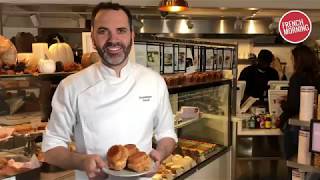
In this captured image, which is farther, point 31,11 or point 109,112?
point 31,11

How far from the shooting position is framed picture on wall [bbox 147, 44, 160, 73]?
248cm

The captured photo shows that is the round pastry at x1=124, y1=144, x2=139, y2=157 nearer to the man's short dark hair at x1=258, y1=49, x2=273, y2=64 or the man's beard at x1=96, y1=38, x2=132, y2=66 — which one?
the man's beard at x1=96, y1=38, x2=132, y2=66

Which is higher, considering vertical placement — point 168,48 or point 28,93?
point 168,48

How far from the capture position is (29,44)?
367 centimetres

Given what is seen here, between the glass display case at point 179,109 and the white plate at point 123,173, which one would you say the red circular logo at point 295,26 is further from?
the white plate at point 123,173

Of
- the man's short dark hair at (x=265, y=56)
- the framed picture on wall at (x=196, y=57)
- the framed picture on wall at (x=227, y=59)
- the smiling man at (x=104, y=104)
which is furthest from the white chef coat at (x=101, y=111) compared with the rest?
the man's short dark hair at (x=265, y=56)

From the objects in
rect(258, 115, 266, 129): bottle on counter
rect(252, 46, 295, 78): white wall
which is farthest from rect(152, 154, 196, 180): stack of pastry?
rect(252, 46, 295, 78): white wall

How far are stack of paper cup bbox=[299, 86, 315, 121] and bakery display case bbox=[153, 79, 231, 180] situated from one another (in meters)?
0.84

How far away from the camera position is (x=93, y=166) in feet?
4.53

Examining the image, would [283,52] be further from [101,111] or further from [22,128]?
[101,111]

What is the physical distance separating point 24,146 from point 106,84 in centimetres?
121

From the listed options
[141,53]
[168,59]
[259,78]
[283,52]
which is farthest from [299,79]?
[283,52]

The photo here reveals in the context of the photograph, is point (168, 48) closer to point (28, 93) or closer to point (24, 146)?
point (28, 93)

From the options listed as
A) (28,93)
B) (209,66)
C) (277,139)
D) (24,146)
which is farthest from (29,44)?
(277,139)
